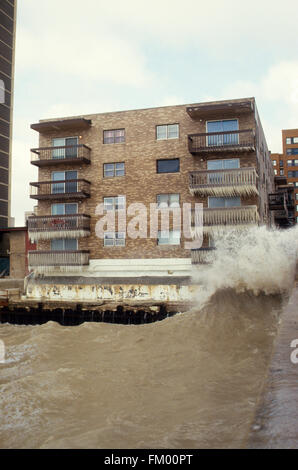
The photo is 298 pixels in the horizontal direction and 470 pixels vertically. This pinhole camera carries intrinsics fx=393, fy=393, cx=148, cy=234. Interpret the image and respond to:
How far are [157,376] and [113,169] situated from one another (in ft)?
69.9

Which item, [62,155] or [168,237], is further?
[62,155]

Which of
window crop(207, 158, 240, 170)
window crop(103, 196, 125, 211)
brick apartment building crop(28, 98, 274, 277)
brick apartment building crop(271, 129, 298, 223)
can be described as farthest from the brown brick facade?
brick apartment building crop(271, 129, 298, 223)

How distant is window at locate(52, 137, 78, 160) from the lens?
2849 cm

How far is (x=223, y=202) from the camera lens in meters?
25.9

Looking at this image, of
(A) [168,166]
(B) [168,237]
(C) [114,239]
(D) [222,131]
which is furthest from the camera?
(C) [114,239]

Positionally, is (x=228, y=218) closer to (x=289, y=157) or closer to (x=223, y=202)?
(x=223, y=202)

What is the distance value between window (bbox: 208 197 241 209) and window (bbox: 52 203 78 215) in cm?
974

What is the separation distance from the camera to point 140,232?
2681cm

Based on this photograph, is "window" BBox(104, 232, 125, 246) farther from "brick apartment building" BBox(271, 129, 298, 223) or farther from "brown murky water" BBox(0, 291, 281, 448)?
"brick apartment building" BBox(271, 129, 298, 223)

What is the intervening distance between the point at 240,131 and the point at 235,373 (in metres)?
19.3

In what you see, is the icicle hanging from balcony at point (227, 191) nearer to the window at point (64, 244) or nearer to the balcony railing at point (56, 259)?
the balcony railing at point (56, 259)

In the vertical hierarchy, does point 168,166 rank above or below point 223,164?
above

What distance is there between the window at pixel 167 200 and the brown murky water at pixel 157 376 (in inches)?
400

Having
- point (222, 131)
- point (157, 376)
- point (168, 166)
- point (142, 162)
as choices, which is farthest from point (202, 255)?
point (157, 376)
